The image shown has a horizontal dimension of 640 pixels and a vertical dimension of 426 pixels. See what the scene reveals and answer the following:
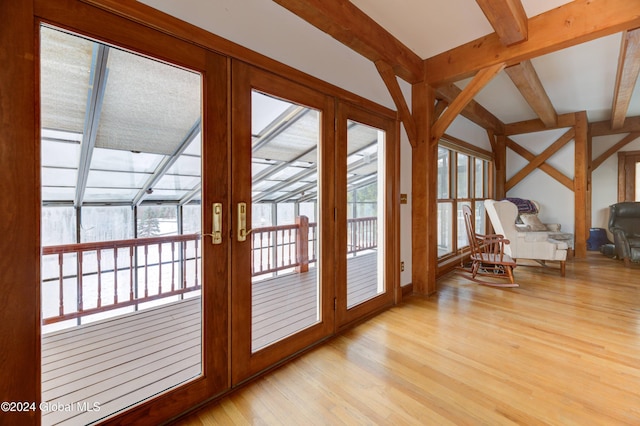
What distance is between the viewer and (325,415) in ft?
4.93

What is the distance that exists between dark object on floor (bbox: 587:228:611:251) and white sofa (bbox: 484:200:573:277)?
3084 mm

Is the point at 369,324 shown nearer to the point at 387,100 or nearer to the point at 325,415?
the point at 325,415

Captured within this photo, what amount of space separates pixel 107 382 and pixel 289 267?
257 cm

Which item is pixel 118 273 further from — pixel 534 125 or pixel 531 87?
pixel 534 125

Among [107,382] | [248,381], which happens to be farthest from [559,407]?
[107,382]

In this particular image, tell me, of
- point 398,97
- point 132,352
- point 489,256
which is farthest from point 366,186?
point 132,352

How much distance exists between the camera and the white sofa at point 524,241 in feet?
12.9

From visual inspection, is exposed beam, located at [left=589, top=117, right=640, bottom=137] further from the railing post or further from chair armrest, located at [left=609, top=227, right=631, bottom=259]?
the railing post

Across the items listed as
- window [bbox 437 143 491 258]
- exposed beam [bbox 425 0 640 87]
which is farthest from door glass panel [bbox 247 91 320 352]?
window [bbox 437 143 491 258]

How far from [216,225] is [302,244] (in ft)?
8.02

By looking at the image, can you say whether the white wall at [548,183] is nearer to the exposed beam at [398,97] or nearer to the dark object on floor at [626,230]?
the dark object on floor at [626,230]

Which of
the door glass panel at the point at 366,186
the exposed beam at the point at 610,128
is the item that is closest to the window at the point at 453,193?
the door glass panel at the point at 366,186

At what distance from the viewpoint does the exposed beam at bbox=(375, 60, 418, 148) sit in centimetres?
282

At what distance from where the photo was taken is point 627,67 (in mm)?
3141
